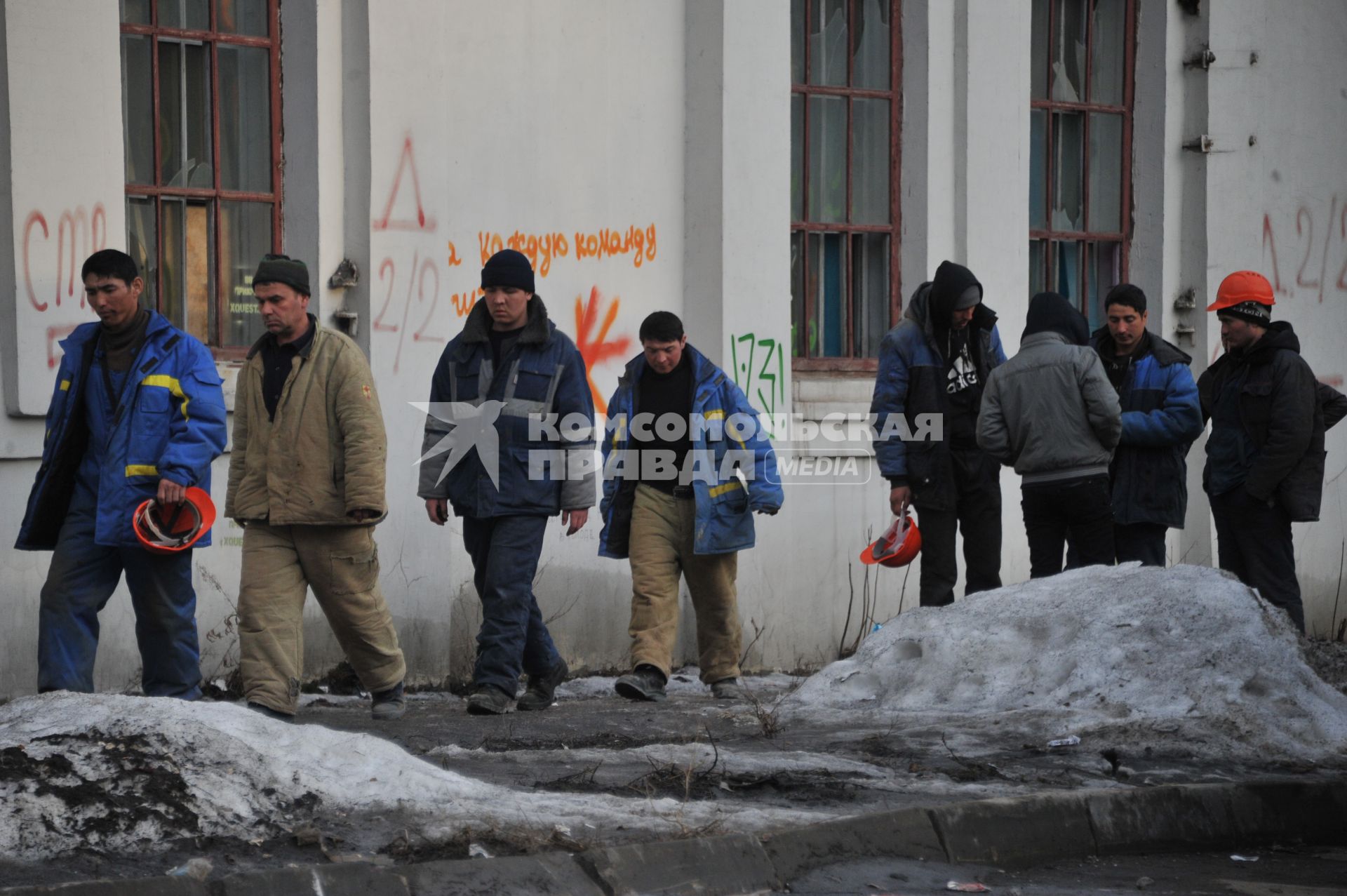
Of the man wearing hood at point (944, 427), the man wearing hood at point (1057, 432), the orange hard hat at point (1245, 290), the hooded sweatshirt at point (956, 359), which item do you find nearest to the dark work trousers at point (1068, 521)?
the man wearing hood at point (1057, 432)

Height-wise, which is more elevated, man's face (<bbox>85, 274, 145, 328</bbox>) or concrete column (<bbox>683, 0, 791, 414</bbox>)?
concrete column (<bbox>683, 0, 791, 414</bbox>)

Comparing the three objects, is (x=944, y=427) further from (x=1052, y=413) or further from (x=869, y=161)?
(x=869, y=161)

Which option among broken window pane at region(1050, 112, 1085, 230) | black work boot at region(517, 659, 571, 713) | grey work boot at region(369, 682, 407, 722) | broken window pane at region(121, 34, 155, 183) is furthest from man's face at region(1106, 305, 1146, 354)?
broken window pane at region(121, 34, 155, 183)

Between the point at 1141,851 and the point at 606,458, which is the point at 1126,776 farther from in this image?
the point at 606,458

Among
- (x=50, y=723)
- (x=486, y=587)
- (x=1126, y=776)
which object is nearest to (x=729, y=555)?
(x=486, y=587)

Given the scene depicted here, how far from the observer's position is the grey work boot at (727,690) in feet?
29.8

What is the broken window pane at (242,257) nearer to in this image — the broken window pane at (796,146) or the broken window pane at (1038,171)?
the broken window pane at (796,146)

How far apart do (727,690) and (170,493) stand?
3.07 meters

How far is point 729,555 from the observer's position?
9000 mm

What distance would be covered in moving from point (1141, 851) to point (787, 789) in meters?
1.08

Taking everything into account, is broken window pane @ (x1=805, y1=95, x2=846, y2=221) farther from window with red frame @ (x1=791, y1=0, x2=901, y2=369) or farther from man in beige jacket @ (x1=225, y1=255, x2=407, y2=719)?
man in beige jacket @ (x1=225, y1=255, x2=407, y2=719)

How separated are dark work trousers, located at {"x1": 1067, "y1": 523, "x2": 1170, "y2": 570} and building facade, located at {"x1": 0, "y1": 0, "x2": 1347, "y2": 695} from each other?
6.04 ft

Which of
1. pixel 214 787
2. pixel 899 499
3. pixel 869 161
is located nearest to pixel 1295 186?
pixel 869 161

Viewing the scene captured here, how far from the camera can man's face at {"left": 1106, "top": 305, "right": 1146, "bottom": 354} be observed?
9.38m
